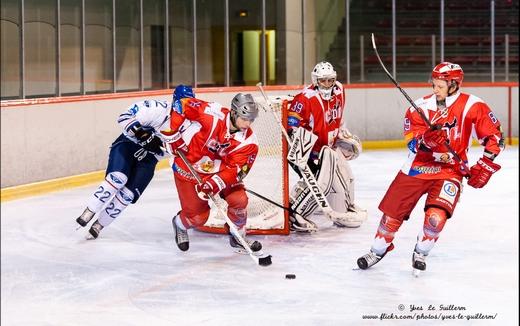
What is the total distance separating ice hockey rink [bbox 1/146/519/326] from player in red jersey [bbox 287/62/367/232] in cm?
13

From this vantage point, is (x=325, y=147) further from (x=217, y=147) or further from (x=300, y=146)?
(x=217, y=147)

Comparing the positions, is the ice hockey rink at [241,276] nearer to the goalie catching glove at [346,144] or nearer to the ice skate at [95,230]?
the ice skate at [95,230]

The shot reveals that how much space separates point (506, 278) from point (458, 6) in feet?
28.7

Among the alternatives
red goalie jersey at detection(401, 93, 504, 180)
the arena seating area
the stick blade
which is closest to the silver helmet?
the stick blade

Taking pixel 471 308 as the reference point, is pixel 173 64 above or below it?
above

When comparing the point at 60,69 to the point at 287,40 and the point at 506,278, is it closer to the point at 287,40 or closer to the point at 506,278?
the point at 287,40

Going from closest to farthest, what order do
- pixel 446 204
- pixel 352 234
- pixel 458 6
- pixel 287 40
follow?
pixel 446 204 → pixel 352 234 → pixel 287 40 → pixel 458 6

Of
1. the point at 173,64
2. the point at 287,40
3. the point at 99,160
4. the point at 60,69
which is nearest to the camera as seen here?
the point at 99,160

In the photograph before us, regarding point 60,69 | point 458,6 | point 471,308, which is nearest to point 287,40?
point 458,6

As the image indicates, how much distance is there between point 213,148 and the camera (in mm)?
5641

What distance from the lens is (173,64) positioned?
446 inches

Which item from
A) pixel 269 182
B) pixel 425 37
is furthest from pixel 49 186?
pixel 425 37

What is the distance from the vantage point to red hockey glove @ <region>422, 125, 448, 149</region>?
498 cm

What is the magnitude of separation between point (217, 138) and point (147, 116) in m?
0.48
